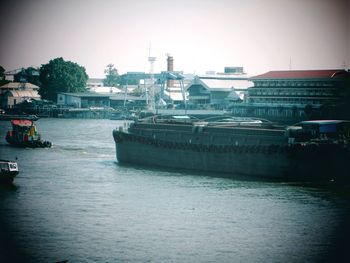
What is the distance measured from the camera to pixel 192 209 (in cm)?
3531

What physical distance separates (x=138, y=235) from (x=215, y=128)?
78.7ft

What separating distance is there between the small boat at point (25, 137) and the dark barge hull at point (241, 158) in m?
10.3

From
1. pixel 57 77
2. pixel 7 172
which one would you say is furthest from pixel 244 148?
pixel 57 77

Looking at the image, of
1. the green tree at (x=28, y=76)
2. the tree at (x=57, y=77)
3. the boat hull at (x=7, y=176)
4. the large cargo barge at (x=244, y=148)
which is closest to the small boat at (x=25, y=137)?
the large cargo barge at (x=244, y=148)

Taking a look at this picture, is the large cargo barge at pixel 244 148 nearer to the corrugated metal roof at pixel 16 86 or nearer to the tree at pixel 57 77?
the tree at pixel 57 77

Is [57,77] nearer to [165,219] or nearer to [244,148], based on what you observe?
[244,148]

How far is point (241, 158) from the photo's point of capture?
48.2 meters

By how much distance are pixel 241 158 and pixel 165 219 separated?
16.2 metres

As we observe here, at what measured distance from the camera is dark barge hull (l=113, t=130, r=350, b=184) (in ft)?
145

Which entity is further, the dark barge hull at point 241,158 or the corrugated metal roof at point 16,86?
the corrugated metal roof at point 16,86

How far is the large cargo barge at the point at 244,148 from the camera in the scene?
44.2 meters

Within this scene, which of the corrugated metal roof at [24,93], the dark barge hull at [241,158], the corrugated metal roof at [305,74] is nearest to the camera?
the dark barge hull at [241,158]

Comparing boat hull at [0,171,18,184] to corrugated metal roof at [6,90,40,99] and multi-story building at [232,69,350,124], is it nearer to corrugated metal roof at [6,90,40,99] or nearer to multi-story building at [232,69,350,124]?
multi-story building at [232,69,350,124]

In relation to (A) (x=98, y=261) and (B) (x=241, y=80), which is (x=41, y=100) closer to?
(B) (x=241, y=80)
